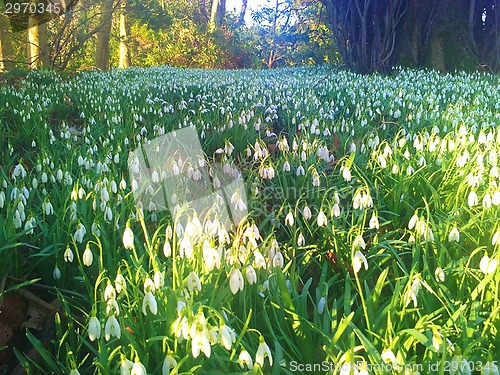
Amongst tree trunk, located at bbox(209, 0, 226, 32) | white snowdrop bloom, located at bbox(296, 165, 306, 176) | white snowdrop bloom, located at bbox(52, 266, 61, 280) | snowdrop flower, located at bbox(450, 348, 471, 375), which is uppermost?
tree trunk, located at bbox(209, 0, 226, 32)

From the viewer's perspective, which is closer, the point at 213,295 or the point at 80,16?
the point at 213,295

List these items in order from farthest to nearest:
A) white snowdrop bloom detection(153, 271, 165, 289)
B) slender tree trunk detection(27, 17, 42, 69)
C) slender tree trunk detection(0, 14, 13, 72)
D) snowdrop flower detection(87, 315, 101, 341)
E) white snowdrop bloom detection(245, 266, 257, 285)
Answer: slender tree trunk detection(0, 14, 13, 72), slender tree trunk detection(27, 17, 42, 69), white snowdrop bloom detection(245, 266, 257, 285), white snowdrop bloom detection(153, 271, 165, 289), snowdrop flower detection(87, 315, 101, 341)

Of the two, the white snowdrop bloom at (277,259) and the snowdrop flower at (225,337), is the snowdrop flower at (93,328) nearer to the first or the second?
the snowdrop flower at (225,337)

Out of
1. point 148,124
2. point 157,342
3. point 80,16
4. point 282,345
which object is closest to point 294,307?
point 282,345

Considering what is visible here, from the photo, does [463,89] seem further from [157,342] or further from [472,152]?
[157,342]

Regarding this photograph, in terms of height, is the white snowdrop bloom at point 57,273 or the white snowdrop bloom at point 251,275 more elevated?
the white snowdrop bloom at point 251,275

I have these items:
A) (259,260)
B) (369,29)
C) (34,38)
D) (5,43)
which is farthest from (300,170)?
(5,43)

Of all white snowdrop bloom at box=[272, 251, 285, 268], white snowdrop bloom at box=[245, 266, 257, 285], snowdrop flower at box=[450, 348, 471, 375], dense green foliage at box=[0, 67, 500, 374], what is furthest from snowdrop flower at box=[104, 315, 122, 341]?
snowdrop flower at box=[450, 348, 471, 375]

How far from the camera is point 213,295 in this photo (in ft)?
Result: 4.65

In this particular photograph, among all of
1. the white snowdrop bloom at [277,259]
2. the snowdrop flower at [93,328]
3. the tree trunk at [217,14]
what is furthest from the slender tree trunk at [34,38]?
the tree trunk at [217,14]

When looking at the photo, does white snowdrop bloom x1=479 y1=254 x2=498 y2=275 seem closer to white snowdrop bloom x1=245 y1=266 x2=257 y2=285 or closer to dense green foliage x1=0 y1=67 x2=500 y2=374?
dense green foliage x1=0 y1=67 x2=500 y2=374

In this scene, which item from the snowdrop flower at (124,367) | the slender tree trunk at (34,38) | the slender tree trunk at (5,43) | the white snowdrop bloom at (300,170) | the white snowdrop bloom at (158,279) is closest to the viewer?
the snowdrop flower at (124,367)

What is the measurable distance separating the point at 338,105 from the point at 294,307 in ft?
12.9

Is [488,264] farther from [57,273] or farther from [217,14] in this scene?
[217,14]
